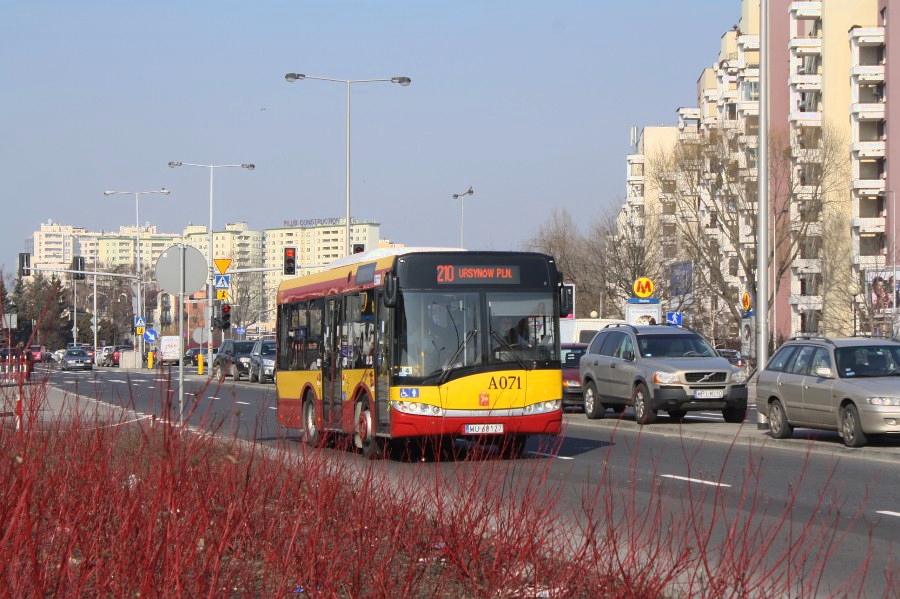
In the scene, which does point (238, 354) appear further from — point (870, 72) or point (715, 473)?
point (715, 473)

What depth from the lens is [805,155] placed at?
230ft

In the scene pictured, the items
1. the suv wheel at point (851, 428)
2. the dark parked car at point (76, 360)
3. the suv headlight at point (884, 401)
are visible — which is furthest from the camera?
the dark parked car at point (76, 360)

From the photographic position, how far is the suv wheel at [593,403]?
3025 cm

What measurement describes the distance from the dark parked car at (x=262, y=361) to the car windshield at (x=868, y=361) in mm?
36462

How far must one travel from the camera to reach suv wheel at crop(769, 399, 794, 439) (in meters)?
22.4

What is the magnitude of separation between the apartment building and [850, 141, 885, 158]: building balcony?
0.20 feet

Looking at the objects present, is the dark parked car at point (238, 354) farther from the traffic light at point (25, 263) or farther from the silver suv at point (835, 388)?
the silver suv at point (835, 388)

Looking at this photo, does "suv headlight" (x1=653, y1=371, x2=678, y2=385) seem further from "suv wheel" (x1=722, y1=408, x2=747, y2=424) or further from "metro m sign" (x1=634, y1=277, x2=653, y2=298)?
"metro m sign" (x1=634, y1=277, x2=653, y2=298)

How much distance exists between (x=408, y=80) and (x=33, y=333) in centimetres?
4985

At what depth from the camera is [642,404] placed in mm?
27594

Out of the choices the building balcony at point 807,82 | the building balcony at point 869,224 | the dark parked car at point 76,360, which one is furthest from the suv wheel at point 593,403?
the building balcony at point 807,82

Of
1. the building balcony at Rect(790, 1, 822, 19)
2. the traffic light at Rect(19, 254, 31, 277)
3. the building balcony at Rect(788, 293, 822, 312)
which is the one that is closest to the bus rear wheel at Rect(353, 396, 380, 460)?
the traffic light at Rect(19, 254, 31, 277)

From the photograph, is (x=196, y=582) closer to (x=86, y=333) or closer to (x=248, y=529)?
(x=248, y=529)

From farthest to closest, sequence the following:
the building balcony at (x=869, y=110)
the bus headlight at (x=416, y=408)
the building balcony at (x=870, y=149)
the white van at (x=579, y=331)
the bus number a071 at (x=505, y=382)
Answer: the building balcony at (x=870, y=149) < the building balcony at (x=869, y=110) < the white van at (x=579, y=331) < the bus number a071 at (x=505, y=382) < the bus headlight at (x=416, y=408)
